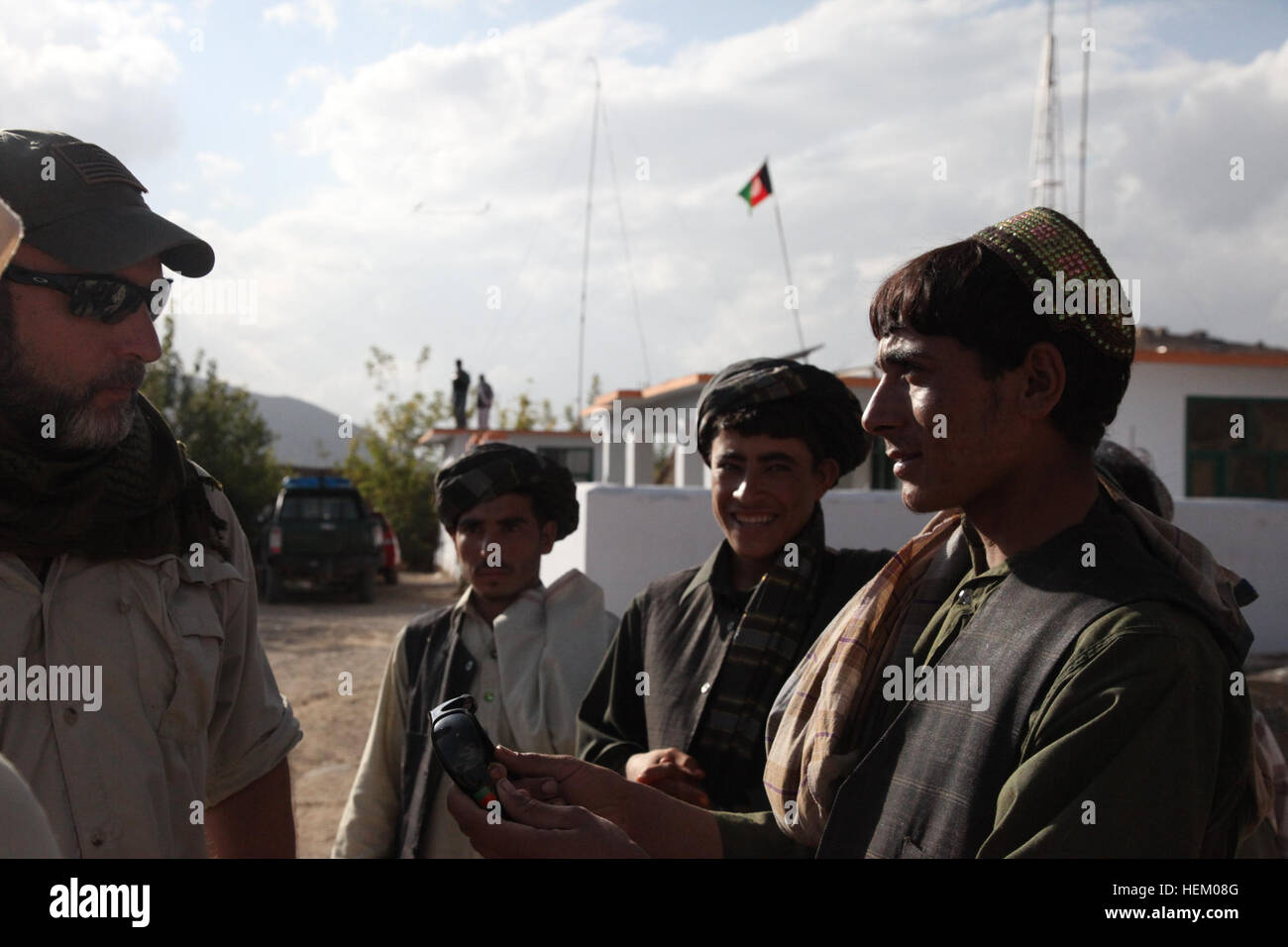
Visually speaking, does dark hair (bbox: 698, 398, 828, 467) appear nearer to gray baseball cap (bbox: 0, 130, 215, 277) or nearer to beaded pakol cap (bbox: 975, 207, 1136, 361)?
beaded pakol cap (bbox: 975, 207, 1136, 361)

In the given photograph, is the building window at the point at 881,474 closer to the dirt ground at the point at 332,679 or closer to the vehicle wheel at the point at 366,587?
the dirt ground at the point at 332,679

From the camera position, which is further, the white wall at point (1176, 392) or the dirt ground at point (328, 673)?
the white wall at point (1176, 392)

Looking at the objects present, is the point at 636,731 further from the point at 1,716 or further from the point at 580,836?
the point at 1,716

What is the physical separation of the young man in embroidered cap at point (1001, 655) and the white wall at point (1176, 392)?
15208 millimetres

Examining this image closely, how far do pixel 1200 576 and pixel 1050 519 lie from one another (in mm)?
213

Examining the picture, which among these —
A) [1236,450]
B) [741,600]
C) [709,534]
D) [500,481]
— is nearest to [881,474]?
[1236,450]

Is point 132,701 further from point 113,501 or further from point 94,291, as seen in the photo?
point 94,291

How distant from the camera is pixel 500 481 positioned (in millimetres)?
3227

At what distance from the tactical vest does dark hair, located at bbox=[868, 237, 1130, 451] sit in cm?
15

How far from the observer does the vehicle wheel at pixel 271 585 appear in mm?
16828

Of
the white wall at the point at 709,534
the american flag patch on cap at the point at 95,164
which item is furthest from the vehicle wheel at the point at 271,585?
the american flag patch on cap at the point at 95,164

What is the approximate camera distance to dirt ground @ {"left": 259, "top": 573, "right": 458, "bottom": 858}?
6703 millimetres
